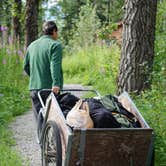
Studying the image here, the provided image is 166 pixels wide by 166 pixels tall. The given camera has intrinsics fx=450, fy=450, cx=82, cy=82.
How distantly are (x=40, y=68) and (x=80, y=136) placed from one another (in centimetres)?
241

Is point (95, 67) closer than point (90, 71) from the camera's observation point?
Yes

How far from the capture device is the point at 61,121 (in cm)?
472

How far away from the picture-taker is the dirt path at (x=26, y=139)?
645 cm

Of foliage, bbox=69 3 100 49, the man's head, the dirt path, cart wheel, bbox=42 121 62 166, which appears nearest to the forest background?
foliage, bbox=69 3 100 49

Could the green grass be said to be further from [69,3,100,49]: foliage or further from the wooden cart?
[69,3,100,49]: foliage

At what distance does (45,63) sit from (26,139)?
183 centimetres

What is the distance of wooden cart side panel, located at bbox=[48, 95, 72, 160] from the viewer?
448cm

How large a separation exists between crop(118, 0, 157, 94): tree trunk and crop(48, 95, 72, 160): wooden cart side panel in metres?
2.79

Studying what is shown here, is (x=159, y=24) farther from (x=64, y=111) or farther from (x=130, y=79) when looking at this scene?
(x=64, y=111)

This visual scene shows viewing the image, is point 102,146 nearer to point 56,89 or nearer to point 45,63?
point 56,89

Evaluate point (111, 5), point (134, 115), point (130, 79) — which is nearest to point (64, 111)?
point (134, 115)

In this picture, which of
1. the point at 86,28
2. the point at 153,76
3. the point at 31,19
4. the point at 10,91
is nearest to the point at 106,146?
the point at 153,76

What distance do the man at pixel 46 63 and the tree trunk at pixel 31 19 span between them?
23.6 ft

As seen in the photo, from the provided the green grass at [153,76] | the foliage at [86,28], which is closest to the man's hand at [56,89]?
the green grass at [153,76]
